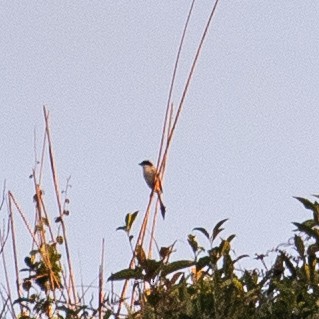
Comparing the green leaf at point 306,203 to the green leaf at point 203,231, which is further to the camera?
the green leaf at point 203,231

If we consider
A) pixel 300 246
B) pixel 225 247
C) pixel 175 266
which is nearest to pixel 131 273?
pixel 175 266

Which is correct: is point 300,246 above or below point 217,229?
below

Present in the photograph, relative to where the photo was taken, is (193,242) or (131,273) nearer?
(131,273)

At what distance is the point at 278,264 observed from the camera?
234 centimetres

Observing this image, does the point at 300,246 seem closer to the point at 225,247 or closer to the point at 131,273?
the point at 225,247

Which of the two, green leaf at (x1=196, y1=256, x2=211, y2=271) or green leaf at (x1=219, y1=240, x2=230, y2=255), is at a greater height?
green leaf at (x1=219, y1=240, x2=230, y2=255)

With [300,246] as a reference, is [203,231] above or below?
above

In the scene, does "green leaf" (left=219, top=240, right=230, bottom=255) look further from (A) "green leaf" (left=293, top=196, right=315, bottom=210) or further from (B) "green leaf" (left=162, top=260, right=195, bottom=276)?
(A) "green leaf" (left=293, top=196, right=315, bottom=210)

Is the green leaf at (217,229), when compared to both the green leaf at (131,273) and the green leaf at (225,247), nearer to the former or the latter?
the green leaf at (225,247)

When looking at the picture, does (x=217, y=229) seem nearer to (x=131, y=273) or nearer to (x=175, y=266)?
(x=175, y=266)

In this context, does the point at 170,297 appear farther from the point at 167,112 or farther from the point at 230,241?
the point at 167,112

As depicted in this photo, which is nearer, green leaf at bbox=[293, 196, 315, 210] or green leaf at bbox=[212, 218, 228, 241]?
green leaf at bbox=[293, 196, 315, 210]

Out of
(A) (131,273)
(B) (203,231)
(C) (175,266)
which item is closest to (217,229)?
(B) (203,231)

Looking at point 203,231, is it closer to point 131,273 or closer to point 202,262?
point 202,262
